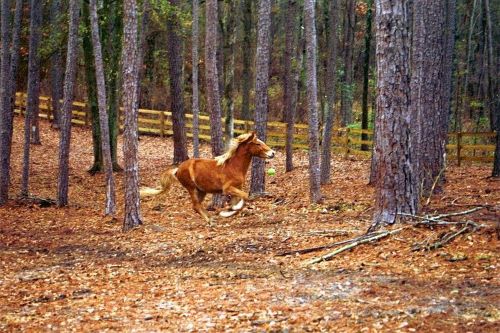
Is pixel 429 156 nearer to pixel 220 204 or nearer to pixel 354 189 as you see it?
pixel 354 189

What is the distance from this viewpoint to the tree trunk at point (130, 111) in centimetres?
1326

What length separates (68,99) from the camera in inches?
691

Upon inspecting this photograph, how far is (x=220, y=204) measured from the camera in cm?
1709

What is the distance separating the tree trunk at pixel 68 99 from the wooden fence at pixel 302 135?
1479 cm

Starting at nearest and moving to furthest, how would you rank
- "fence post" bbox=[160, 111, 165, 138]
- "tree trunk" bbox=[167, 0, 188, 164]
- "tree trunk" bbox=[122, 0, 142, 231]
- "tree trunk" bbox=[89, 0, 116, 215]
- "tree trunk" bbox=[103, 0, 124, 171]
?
"tree trunk" bbox=[122, 0, 142, 231]
"tree trunk" bbox=[89, 0, 116, 215]
"tree trunk" bbox=[167, 0, 188, 164]
"tree trunk" bbox=[103, 0, 124, 171]
"fence post" bbox=[160, 111, 165, 138]

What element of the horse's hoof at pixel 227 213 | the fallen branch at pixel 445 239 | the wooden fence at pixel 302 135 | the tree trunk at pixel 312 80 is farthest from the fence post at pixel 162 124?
the fallen branch at pixel 445 239

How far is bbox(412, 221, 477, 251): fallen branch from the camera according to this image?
9156 millimetres

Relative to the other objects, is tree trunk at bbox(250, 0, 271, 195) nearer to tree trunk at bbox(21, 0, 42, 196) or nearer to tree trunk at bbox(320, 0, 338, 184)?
tree trunk at bbox(320, 0, 338, 184)

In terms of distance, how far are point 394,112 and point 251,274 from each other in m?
3.30

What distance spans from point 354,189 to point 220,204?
4579mm

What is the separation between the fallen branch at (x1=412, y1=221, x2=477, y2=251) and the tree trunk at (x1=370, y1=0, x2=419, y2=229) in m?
0.90

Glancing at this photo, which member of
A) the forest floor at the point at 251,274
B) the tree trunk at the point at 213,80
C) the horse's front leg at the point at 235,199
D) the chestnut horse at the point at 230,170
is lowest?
the forest floor at the point at 251,274

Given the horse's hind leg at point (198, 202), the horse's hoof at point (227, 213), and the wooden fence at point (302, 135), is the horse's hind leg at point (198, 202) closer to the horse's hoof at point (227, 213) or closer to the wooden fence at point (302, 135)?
the horse's hoof at point (227, 213)

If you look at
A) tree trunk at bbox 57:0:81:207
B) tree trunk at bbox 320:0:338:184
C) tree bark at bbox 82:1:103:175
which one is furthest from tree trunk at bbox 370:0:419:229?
tree bark at bbox 82:1:103:175
